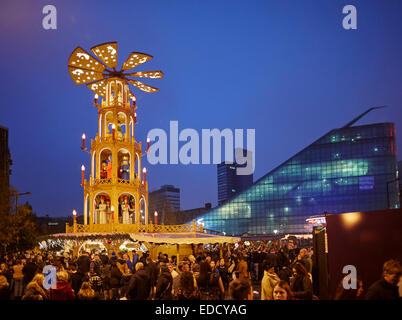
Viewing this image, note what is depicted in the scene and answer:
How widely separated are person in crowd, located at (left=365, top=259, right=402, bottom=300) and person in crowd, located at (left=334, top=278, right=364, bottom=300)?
2141 millimetres

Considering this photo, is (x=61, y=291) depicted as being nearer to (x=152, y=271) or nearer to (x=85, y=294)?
(x=85, y=294)

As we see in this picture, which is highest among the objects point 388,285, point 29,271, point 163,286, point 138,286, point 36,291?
point 388,285

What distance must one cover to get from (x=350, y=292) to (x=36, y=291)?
568 centimetres

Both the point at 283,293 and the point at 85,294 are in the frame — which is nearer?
the point at 283,293

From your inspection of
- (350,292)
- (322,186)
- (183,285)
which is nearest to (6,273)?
(183,285)

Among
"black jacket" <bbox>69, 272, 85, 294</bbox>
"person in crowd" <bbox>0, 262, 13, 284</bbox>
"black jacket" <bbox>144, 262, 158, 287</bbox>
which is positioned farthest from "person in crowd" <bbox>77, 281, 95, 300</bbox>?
"person in crowd" <bbox>0, 262, 13, 284</bbox>

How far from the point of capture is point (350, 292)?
764 centimetres

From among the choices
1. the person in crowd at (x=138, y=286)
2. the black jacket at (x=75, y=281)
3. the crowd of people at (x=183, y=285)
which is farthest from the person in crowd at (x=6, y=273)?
the person in crowd at (x=138, y=286)

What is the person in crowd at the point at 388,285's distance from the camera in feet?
17.0

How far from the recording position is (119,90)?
33312 millimetres

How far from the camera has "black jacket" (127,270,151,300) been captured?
8.72m

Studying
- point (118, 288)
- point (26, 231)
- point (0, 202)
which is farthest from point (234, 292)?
point (26, 231)

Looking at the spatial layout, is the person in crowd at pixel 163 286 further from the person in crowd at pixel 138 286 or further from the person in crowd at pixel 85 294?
the person in crowd at pixel 85 294

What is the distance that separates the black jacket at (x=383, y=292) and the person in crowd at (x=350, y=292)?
2.15m
